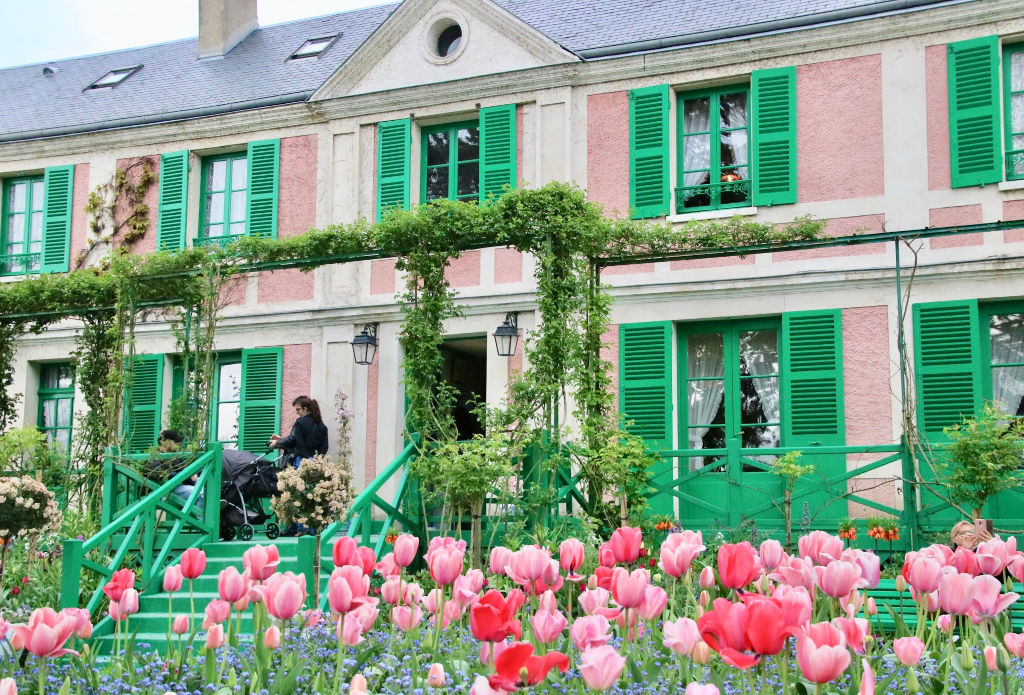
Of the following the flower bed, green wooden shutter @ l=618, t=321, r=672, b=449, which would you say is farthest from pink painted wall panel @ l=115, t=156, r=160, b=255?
the flower bed

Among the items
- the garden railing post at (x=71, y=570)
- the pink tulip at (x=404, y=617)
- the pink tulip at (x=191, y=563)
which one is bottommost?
the garden railing post at (x=71, y=570)

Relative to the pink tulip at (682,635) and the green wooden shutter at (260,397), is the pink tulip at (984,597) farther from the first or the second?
the green wooden shutter at (260,397)

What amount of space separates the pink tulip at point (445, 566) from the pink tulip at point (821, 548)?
3.49 ft

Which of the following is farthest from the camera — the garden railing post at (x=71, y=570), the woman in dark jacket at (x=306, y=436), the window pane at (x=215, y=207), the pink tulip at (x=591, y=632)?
the window pane at (x=215, y=207)

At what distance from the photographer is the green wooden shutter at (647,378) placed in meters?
11.3

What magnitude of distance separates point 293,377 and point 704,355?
4922mm

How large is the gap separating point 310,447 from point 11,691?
300 inches

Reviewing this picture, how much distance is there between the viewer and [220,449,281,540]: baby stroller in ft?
29.1

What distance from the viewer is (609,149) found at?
1202 cm

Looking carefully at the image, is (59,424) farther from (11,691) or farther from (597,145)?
(11,691)

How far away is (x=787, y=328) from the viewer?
11.0 metres

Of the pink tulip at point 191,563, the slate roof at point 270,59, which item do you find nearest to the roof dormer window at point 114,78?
the slate roof at point 270,59

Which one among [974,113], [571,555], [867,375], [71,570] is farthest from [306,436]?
[974,113]

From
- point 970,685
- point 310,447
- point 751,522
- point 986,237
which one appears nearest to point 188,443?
point 310,447
